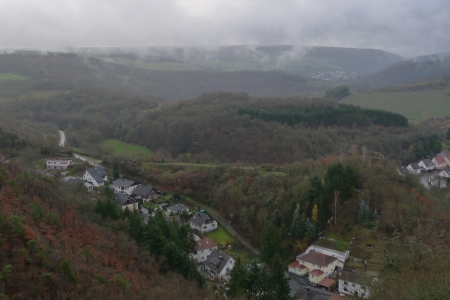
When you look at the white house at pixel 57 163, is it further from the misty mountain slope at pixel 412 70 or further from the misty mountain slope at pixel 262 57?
the misty mountain slope at pixel 412 70

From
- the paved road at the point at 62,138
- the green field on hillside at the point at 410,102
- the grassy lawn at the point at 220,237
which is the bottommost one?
the paved road at the point at 62,138

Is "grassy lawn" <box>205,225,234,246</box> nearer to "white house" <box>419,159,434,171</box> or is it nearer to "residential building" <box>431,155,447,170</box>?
"white house" <box>419,159,434,171</box>

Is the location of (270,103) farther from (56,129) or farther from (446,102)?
(446,102)

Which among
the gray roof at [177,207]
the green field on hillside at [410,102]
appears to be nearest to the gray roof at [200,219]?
the gray roof at [177,207]

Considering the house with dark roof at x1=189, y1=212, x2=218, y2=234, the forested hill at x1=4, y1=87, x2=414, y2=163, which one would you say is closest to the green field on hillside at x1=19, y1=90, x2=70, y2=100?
the forested hill at x1=4, y1=87, x2=414, y2=163

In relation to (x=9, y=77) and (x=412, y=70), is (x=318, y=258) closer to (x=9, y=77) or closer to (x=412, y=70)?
(x=9, y=77)

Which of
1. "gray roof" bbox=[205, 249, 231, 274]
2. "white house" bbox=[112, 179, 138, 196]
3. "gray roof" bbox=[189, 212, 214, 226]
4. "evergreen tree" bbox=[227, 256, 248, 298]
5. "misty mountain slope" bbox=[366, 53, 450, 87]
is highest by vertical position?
"misty mountain slope" bbox=[366, 53, 450, 87]
